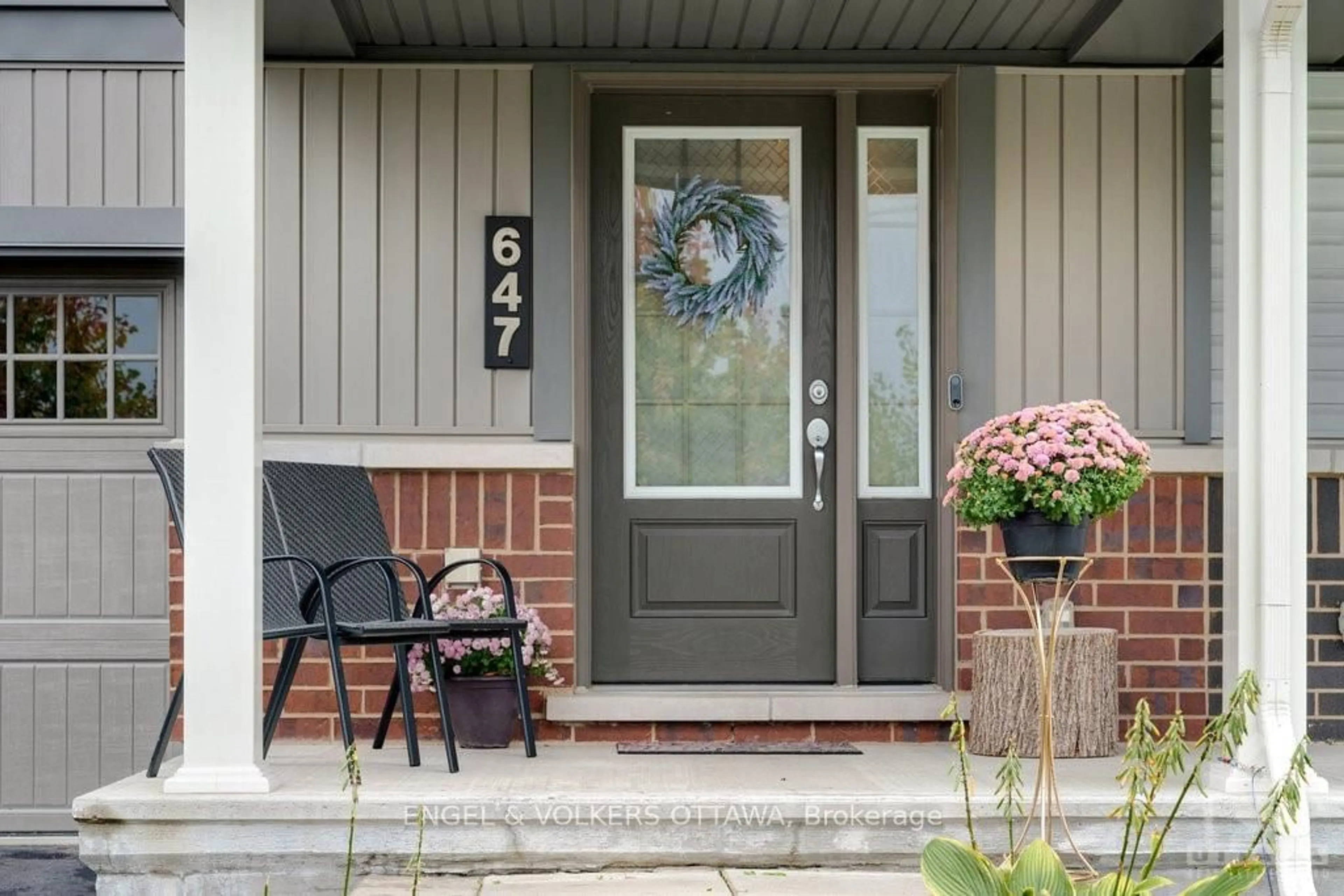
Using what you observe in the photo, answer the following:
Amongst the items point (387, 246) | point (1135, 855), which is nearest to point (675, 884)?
point (1135, 855)

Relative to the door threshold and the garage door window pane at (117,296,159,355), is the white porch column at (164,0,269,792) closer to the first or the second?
the door threshold

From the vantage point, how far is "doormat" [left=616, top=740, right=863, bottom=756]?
496 centimetres

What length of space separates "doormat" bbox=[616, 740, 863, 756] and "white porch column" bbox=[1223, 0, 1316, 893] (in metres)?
1.26

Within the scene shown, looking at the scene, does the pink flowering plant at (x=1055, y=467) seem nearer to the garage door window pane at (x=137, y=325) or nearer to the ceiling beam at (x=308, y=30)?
the ceiling beam at (x=308, y=30)

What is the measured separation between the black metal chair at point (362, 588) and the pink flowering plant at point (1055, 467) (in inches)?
52.6

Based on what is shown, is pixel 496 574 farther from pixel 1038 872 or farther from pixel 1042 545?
pixel 1038 872

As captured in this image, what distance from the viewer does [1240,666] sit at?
4.20 m

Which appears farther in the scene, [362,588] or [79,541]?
[79,541]

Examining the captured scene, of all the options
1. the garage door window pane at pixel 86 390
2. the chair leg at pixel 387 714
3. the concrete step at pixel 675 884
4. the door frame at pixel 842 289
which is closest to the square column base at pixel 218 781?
the concrete step at pixel 675 884

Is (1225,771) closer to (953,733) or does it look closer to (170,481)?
(953,733)

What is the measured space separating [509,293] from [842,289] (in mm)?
1056

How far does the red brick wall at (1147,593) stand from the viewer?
17.3 feet

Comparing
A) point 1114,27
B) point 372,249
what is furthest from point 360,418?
point 1114,27

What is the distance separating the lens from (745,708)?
5.20m
